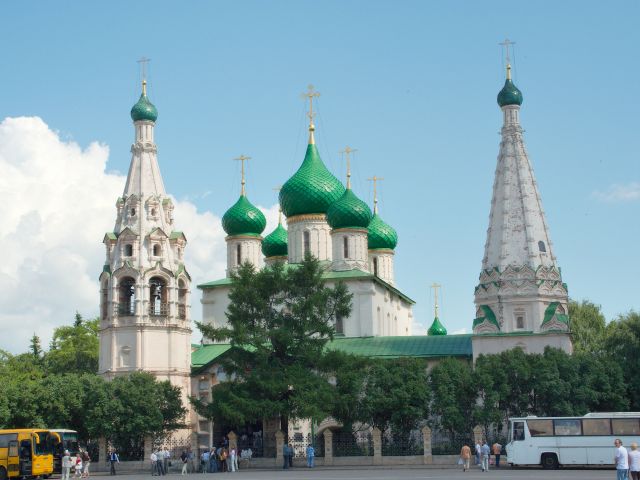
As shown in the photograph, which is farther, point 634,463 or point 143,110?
point 143,110

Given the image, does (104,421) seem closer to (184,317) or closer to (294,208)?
(184,317)

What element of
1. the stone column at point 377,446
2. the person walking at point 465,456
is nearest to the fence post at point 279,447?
the stone column at point 377,446

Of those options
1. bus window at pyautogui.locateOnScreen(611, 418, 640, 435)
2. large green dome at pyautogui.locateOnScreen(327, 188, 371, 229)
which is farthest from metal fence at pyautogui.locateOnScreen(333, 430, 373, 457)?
large green dome at pyautogui.locateOnScreen(327, 188, 371, 229)

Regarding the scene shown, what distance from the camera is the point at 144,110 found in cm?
4525

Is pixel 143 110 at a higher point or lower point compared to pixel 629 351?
higher

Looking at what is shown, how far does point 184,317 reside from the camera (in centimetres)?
4466

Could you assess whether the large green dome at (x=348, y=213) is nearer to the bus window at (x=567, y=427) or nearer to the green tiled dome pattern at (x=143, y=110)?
the green tiled dome pattern at (x=143, y=110)

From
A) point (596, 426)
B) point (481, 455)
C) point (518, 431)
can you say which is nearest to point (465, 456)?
point (481, 455)

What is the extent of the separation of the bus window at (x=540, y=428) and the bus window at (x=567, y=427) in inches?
7.0

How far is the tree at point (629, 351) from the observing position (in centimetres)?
3669

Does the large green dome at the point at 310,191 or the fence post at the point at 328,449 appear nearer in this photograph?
the fence post at the point at 328,449

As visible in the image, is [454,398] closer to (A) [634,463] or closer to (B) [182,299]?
(B) [182,299]

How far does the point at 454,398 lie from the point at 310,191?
16239 mm

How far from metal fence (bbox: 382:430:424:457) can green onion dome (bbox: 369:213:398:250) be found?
19256 millimetres
